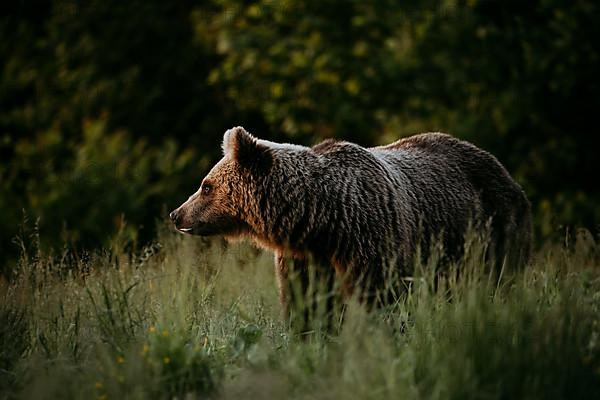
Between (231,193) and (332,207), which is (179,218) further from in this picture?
(332,207)

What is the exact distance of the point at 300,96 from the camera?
16.2 metres

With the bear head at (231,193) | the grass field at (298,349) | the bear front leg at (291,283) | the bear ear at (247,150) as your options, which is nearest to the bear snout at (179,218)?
the bear head at (231,193)

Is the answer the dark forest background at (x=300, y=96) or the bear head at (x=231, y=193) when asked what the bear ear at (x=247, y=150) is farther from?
the dark forest background at (x=300, y=96)

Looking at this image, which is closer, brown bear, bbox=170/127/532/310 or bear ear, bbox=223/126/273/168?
brown bear, bbox=170/127/532/310

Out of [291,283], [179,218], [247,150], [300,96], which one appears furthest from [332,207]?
[300,96]

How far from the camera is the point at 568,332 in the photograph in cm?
491

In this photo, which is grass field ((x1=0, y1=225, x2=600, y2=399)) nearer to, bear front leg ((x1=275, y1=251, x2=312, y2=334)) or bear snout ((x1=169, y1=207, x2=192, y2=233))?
bear front leg ((x1=275, y1=251, x2=312, y2=334))

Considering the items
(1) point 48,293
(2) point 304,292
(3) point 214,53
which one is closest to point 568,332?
(2) point 304,292

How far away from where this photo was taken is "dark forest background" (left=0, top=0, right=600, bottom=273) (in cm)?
1416

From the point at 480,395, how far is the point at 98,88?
A: 16138mm

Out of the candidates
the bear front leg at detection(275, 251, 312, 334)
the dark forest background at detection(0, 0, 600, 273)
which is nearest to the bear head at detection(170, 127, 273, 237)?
the bear front leg at detection(275, 251, 312, 334)

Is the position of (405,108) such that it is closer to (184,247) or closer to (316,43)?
(316,43)

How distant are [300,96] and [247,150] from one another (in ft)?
32.3

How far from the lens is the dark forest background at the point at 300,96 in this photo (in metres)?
14.2
